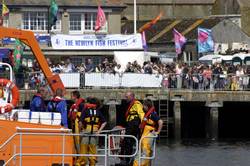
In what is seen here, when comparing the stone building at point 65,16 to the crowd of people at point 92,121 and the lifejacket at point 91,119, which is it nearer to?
the crowd of people at point 92,121

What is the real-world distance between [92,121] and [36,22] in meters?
41.3

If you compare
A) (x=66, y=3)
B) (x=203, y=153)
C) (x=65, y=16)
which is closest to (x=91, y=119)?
(x=203, y=153)

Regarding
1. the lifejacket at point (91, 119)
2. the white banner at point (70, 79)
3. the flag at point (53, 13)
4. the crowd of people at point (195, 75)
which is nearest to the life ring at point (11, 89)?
the lifejacket at point (91, 119)

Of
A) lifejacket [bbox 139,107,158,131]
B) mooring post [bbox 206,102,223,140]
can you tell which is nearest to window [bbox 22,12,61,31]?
mooring post [bbox 206,102,223,140]

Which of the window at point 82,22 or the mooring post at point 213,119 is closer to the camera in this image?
the mooring post at point 213,119

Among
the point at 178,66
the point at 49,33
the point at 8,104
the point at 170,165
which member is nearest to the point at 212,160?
the point at 170,165

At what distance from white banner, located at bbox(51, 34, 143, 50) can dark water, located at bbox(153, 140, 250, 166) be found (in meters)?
13.2

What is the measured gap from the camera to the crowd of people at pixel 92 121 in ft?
66.7

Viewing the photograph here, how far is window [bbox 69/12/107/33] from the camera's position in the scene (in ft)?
205

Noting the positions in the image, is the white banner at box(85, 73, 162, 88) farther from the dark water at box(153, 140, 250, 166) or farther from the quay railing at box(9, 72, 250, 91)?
the dark water at box(153, 140, 250, 166)

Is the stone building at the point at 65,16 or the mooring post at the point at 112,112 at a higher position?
the stone building at the point at 65,16

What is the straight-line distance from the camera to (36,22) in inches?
2424

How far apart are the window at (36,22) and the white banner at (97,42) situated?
198 inches

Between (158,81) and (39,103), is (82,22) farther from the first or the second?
(39,103)
